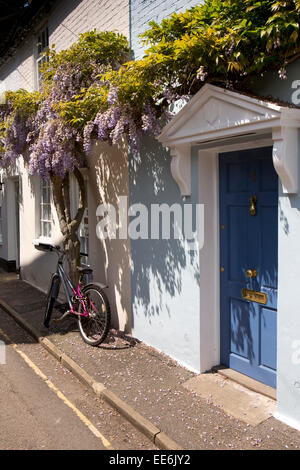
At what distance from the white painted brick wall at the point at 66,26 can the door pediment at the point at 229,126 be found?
2.58m

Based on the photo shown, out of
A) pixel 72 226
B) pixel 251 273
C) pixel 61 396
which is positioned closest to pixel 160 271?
pixel 251 273

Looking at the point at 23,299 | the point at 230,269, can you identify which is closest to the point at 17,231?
the point at 23,299

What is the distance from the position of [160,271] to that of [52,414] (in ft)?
7.71

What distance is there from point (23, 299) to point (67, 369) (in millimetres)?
4112

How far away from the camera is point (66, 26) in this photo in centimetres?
847

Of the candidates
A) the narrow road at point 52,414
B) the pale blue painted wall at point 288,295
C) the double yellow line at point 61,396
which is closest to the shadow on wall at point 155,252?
the pale blue painted wall at point 288,295

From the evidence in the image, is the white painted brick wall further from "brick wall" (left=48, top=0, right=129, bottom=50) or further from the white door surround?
the white door surround

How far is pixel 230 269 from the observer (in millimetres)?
5102

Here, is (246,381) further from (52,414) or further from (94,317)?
(94,317)

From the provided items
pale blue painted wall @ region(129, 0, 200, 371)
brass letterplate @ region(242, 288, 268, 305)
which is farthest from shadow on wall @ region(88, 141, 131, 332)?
brass letterplate @ region(242, 288, 268, 305)

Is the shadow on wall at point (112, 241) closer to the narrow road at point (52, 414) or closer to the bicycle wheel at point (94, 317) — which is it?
the bicycle wheel at point (94, 317)

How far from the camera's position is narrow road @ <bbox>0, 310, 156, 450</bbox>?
3.98 metres

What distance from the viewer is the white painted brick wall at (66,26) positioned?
6688mm

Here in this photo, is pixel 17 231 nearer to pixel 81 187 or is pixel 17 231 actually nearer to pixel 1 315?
pixel 1 315
